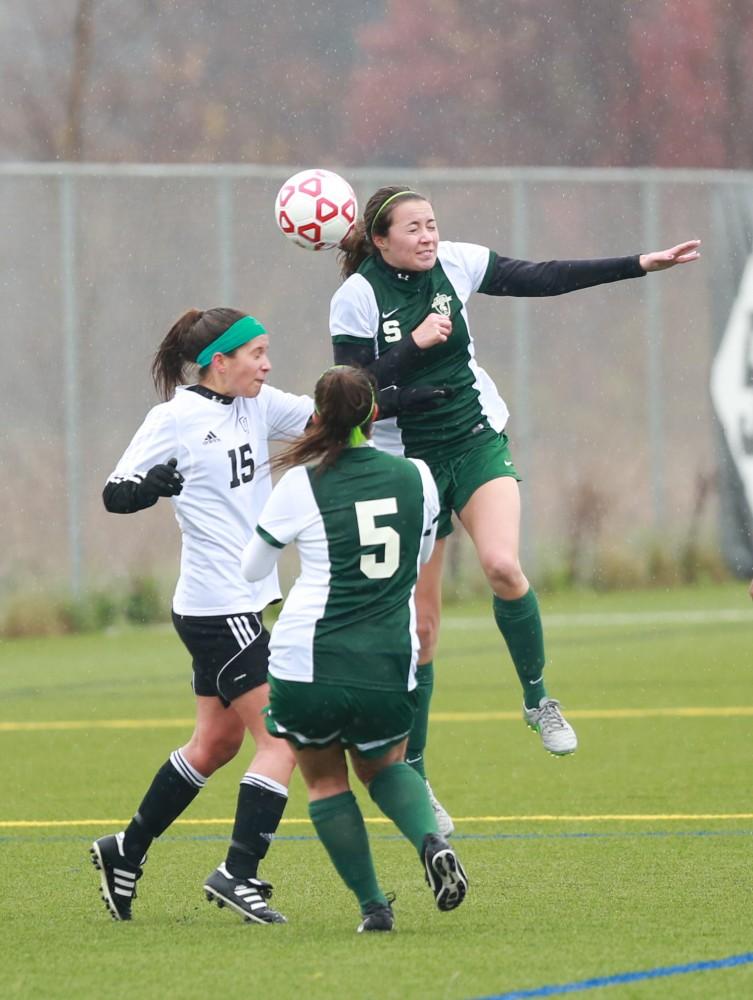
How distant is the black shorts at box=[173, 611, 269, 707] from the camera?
6.71 meters

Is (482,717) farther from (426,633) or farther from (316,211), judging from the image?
(316,211)

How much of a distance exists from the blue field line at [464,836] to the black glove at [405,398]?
5.42 feet

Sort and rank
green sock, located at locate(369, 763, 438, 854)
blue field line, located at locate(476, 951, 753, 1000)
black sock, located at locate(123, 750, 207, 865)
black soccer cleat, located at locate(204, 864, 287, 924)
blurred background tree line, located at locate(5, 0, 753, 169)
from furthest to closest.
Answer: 1. blurred background tree line, located at locate(5, 0, 753, 169)
2. black sock, located at locate(123, 750, 207, 865)
3. black soccer cleat, located at locate(204, 864, 287, 924)
4. green sock, located at locate(369, 763, 438, 854)
5. blue field line, located at locate(476, 951, 753, 1000)

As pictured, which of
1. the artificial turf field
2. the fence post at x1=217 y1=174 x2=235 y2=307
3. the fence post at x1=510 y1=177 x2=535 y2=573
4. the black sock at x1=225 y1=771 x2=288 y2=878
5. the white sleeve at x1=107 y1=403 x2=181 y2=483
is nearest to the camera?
the artificial turf field

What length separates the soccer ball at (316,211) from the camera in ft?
26.0

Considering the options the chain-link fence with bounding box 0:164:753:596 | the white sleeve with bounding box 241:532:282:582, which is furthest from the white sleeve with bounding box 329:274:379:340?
the chain-link fence with bounding box 0:164:753:596

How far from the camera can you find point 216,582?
6.79 metres

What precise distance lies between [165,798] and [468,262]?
2.37 meters

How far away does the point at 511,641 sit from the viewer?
809cm

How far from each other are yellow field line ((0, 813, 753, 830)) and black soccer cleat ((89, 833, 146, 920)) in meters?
1.77

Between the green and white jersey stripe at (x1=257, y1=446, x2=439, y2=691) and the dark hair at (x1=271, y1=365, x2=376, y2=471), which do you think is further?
the dark hair at (x1=271, y1=365, x2=376, y2=471)


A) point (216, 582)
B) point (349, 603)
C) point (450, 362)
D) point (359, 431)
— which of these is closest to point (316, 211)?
point (450, 362)

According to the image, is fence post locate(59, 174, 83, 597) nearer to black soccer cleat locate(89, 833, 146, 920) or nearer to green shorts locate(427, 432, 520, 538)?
green shorts locate(427, 432, 520, 538)

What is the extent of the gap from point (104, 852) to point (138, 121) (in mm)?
24683
